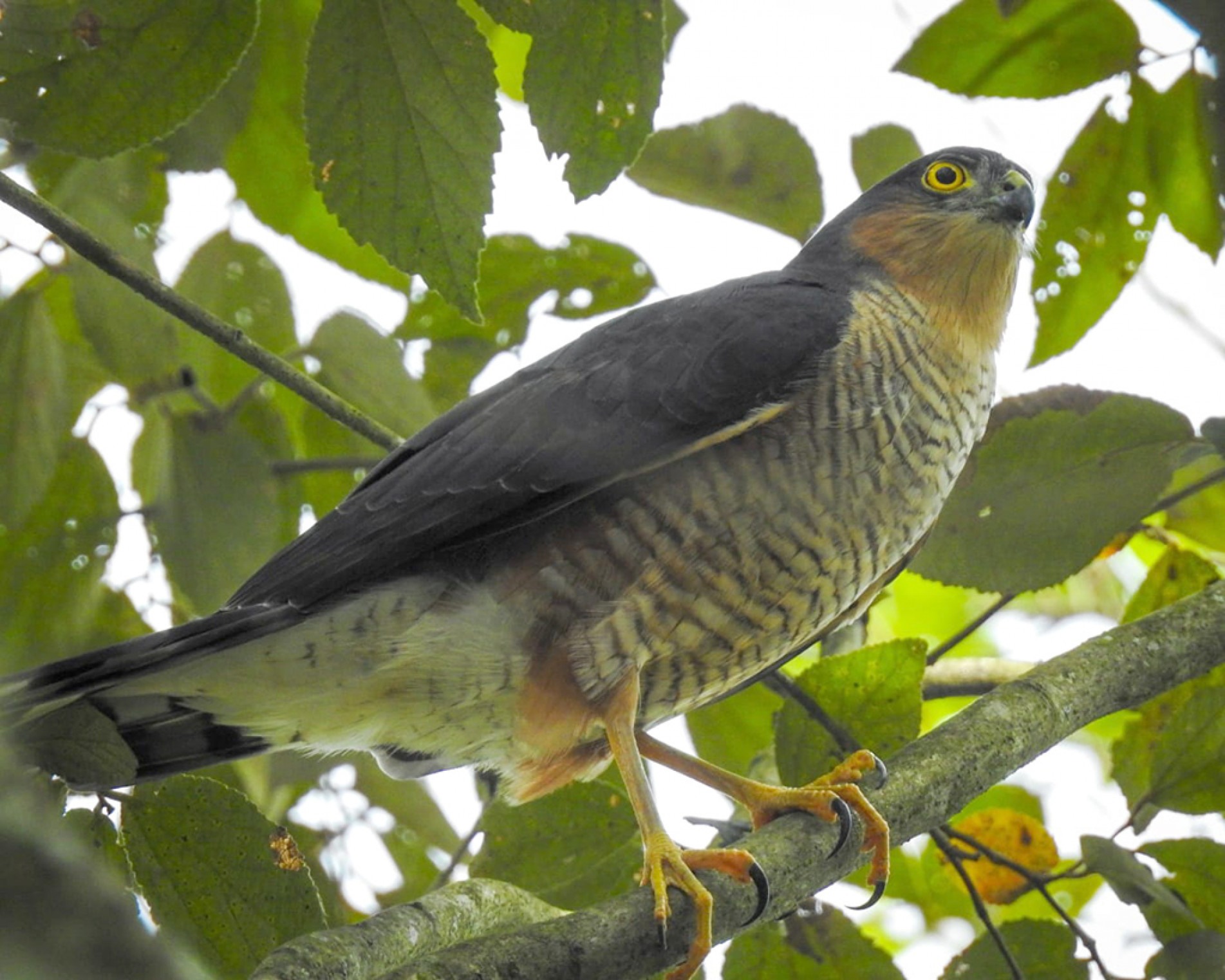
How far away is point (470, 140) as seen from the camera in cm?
224

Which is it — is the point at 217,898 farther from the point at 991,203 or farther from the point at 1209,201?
the point at 991,203

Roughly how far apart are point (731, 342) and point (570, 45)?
102cm

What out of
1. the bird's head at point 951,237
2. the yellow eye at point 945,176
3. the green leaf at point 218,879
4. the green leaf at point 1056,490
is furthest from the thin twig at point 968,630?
the green leaf at point 218,879

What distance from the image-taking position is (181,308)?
2.68 m

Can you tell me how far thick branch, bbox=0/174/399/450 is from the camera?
8.40ft

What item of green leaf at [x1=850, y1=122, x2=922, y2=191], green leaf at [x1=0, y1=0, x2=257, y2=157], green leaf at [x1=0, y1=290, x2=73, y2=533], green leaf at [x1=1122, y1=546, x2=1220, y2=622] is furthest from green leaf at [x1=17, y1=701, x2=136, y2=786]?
green leaf at [x1=850, y1=122, x2=922, y2=191]

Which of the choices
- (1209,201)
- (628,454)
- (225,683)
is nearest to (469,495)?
(628,454)

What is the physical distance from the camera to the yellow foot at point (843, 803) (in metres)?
2.57

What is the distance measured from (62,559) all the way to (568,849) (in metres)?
1.38

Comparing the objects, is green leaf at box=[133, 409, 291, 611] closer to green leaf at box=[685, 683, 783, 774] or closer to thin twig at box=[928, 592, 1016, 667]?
green leaf at box=[685, 683, 783, 774]

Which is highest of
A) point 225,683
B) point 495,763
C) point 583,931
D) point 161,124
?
point 161,124

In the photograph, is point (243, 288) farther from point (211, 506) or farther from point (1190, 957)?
point (1190, 957)

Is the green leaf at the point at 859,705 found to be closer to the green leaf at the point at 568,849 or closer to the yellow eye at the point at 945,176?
the green leaf at the point at 568,849

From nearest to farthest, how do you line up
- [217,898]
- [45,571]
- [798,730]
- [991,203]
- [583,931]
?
[583,931] < [217,898] < [798,730] < [45,571] < [991,203]
